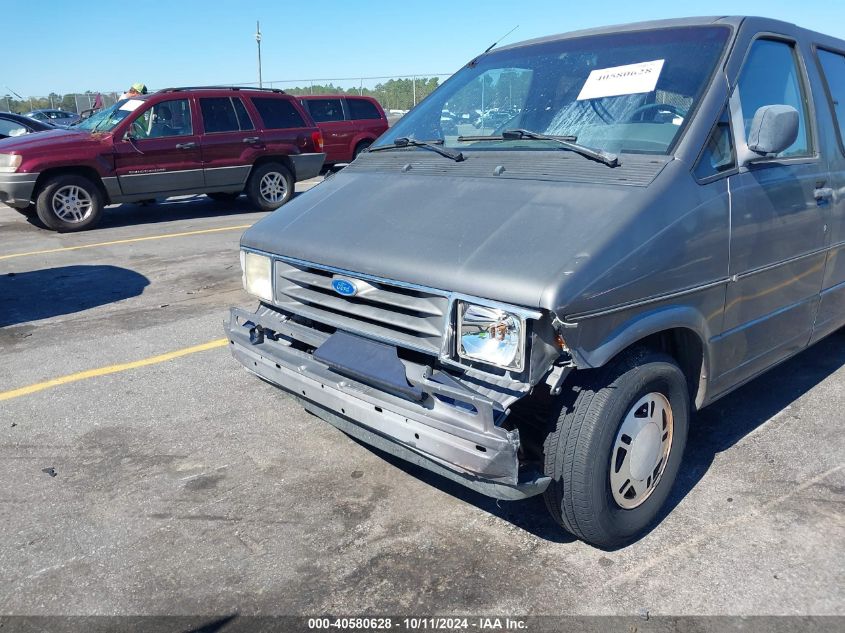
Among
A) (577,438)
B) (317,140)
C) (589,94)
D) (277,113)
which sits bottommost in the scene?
(577,438)

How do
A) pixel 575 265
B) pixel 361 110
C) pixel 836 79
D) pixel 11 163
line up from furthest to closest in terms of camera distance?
pixel 361 110 < pixel 11 163 < pixel 836 79 < pixel 575 265

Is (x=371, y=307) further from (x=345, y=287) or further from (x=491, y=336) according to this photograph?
(x=491, y=336)

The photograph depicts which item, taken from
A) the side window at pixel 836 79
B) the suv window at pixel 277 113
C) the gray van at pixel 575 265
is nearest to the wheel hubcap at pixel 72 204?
the suv window at pixel 277 113

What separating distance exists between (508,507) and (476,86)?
7.87 feet

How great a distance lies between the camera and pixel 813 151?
3852 mm

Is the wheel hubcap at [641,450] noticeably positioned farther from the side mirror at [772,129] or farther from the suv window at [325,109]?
the suv window at [325,109]

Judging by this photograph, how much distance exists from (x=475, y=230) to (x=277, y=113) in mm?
10333

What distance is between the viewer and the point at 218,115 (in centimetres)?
1159

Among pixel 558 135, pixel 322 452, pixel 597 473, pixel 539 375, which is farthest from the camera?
pixel 322 452

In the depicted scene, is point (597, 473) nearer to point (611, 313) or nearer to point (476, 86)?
point (611, 313)

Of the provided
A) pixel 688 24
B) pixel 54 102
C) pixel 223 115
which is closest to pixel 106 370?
pixel 688 24

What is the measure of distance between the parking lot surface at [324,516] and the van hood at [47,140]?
611 centimetres

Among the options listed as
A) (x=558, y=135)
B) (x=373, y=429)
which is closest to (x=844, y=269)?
(x=558, y=135)

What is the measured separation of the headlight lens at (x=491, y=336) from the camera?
99.4 inches
